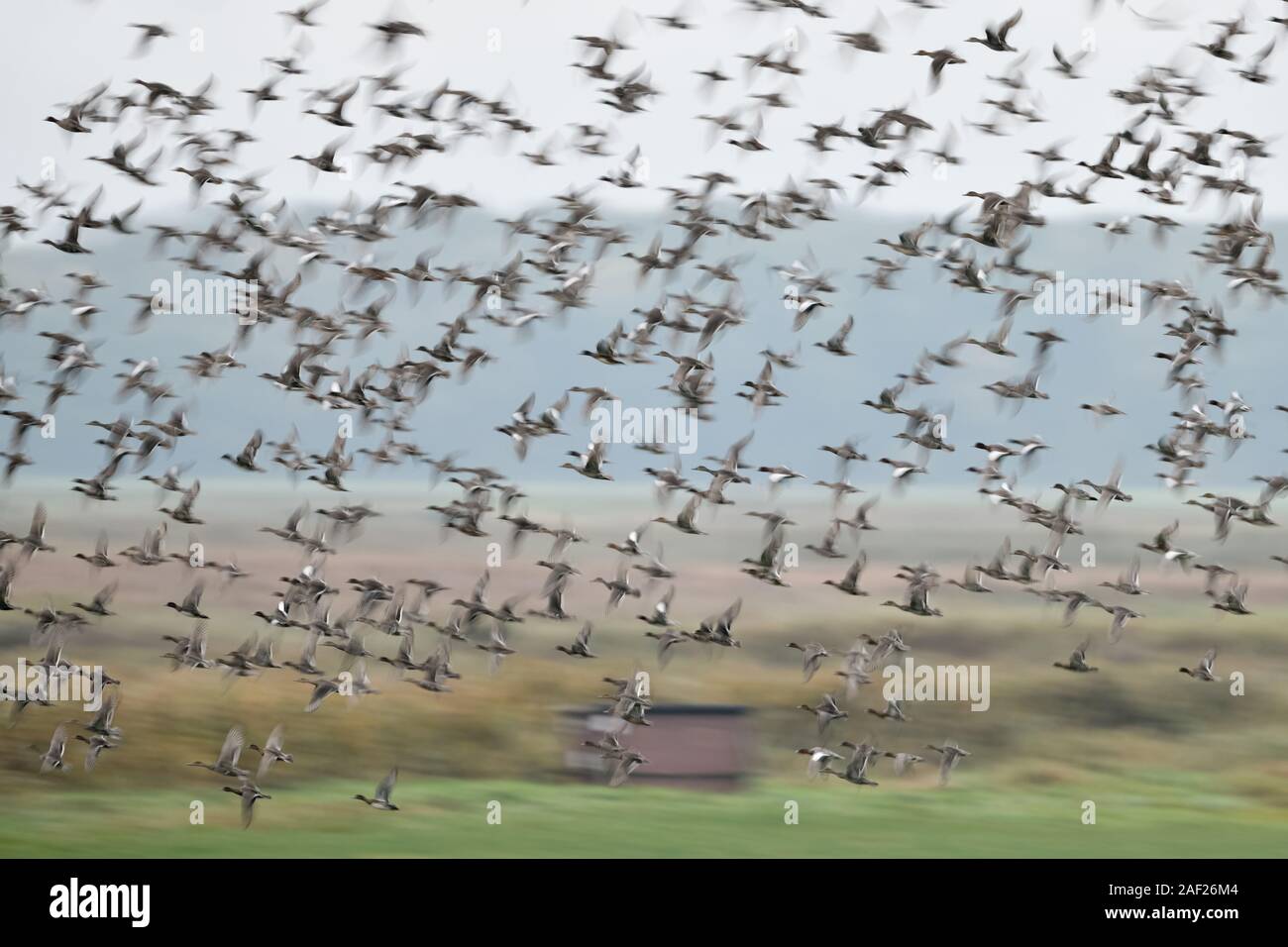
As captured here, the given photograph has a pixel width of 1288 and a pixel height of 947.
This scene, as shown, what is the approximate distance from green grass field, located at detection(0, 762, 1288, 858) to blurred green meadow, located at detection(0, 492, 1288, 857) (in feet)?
0.16

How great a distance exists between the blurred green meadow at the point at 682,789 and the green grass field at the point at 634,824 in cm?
5

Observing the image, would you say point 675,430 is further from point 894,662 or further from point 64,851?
point 894,662

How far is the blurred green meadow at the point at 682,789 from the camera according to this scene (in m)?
27.3

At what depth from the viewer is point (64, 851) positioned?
85.4 ft

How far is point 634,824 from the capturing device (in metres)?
27.2

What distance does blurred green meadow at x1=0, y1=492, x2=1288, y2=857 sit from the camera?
89.5ft

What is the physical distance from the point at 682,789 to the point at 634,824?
Answer: 1.18m

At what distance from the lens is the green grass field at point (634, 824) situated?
87.0ft

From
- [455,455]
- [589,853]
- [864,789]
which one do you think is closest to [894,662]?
[864,789]

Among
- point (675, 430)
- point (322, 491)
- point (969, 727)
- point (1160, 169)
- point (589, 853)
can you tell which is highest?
point (322, 491)

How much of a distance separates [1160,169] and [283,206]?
11764mm

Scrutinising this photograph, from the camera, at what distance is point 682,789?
91.9ft

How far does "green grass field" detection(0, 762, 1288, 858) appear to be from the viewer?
1044 inches

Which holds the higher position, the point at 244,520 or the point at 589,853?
the point at 244,520
